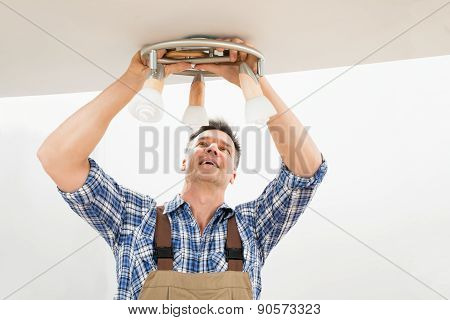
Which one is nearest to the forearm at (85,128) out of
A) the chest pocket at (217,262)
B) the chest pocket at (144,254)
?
the chest pocket at (144,254)

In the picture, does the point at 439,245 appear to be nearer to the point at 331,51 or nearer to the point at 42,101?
the point at 331,51

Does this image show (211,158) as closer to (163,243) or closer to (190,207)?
(190,207)

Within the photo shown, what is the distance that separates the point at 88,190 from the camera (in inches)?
43.8

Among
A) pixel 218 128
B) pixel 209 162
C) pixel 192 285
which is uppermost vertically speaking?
pixel 218 128

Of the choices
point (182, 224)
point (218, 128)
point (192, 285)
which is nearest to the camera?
point (192, 285)

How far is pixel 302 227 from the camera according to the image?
5.56 feet

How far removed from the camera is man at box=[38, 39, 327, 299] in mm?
1070

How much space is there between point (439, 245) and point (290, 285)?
0.45 m

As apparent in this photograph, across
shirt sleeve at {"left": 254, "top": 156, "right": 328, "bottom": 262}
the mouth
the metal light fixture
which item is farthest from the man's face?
the metal light fixture

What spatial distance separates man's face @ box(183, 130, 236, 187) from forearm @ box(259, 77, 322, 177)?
162mm

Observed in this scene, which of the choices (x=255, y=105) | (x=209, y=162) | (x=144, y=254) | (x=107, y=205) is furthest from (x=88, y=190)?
(x=255, y=105)

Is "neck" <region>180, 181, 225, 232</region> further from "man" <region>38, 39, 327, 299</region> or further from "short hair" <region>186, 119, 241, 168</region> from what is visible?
"short hair" <region>186, 119, 241, 168</region>

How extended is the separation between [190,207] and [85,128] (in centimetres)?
31

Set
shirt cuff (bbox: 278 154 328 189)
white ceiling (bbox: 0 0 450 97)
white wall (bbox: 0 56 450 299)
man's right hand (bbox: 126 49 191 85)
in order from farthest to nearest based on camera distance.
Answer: white wall (bbox: 0 56 450 299) → shirt cuff (bbox: 278 154 328 189) → man's right hand (bbox: 126 49 191 85) → white ceiling (bbox: 0 0 450 97)
